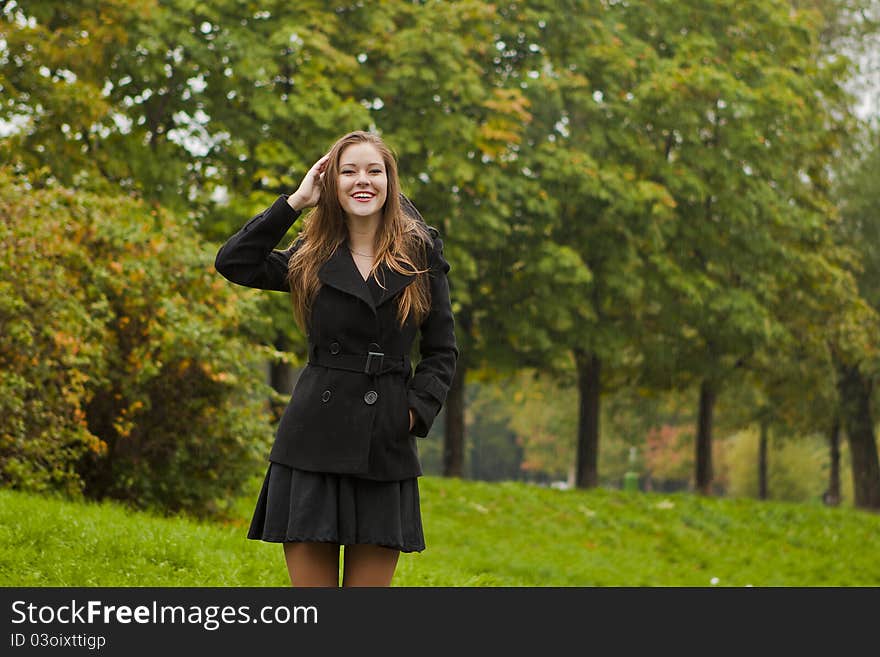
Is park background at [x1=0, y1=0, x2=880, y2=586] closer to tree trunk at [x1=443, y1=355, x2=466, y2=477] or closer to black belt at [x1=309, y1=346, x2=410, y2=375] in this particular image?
tree trunk at [x1=443, y1=355, x2=466, y2=477]

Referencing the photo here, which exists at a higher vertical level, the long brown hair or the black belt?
the long brown hair

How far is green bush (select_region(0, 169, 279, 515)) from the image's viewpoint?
946 centimetres

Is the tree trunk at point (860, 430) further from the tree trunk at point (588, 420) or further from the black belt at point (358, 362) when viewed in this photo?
the black belt at point (358, 362)

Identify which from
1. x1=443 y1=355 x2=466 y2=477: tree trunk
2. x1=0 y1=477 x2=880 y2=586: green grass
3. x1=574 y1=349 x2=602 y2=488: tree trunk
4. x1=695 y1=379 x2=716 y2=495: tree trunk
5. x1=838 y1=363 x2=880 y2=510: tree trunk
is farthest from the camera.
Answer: x1=838 y1=363 x2=880 y2=510: tree trunk

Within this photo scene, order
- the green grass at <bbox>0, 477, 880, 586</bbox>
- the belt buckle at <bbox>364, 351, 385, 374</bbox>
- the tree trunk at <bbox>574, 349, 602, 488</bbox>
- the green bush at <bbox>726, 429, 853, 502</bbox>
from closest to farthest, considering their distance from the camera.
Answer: the belt buckle at <bbox>364, 351, 385, 374</bbox>
the green grass at <bbox>0, 477, 880, 586</bbox>
the tree trunk at <bbox>574, 349, 602, 488</bbox>
the green bush at <bbox>726, 429, 853, 502</bbox>

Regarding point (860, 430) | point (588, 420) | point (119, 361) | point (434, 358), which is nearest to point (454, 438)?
point (588, 420)

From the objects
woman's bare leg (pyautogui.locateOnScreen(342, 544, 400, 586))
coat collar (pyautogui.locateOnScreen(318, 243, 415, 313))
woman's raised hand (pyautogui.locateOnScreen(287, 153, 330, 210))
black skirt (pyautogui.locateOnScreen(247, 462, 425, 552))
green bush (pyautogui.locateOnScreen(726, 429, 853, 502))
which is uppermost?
woman's raised hand (pyautogui.locateOnScreen(287, 153, 330, 210))

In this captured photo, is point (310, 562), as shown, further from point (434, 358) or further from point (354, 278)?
point (354, 278)

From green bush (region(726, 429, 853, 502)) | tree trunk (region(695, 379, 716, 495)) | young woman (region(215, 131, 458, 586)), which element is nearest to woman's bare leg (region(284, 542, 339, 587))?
young woman (region(215, 131, 458, 586))

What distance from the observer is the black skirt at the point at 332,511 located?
3859 millimetres

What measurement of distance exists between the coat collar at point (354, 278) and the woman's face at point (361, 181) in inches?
7.1

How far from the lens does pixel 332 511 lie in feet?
12.7

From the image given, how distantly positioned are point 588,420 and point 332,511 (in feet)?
65.9

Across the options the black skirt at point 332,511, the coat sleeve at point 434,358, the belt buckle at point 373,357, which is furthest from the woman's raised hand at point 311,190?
the black skirt at point 332,511
